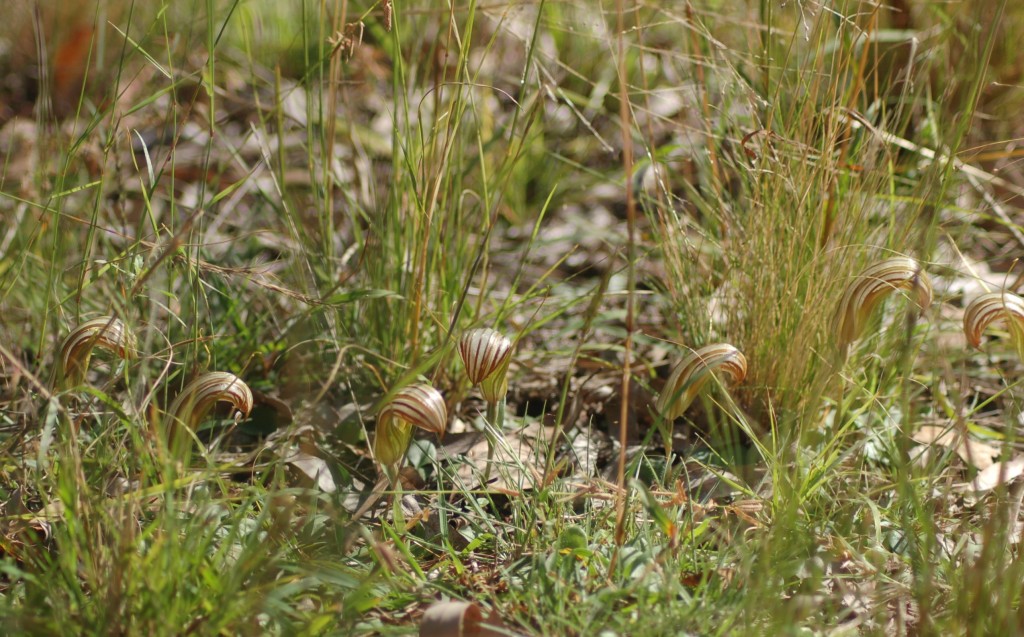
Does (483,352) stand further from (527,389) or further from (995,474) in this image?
(995,474)

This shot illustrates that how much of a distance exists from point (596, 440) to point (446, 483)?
14.6 inches

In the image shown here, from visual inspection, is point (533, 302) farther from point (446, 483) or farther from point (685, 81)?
point (685, 81)

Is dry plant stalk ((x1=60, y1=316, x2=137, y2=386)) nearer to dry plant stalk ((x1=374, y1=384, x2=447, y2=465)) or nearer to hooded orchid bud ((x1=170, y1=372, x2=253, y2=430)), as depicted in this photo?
hooded orchid bud ((x1=170, y1=372, x2=253, y2=430))

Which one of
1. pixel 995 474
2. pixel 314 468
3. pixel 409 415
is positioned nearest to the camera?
pixel 409 415

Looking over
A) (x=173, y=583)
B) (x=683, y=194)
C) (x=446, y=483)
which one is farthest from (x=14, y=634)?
(x=683, y=194)

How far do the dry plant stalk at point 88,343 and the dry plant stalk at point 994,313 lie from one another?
1.44m

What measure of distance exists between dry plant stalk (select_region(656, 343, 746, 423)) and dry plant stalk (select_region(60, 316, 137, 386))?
927 mm

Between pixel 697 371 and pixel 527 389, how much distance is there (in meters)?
0.76

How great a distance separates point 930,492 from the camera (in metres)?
1.68

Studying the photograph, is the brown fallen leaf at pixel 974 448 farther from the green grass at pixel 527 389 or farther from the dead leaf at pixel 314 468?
the dead leaf at pixel 314 468

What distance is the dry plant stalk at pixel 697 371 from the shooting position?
1.56 metres

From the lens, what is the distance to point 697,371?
1.56 meters

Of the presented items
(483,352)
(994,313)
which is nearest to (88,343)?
(483,352)

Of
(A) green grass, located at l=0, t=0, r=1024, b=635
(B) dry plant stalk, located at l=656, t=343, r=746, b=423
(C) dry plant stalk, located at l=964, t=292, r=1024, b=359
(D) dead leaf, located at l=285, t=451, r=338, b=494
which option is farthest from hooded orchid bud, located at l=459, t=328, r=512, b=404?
(C) dry plant stalk, located at l=964, t=292, r=1024, b=359
